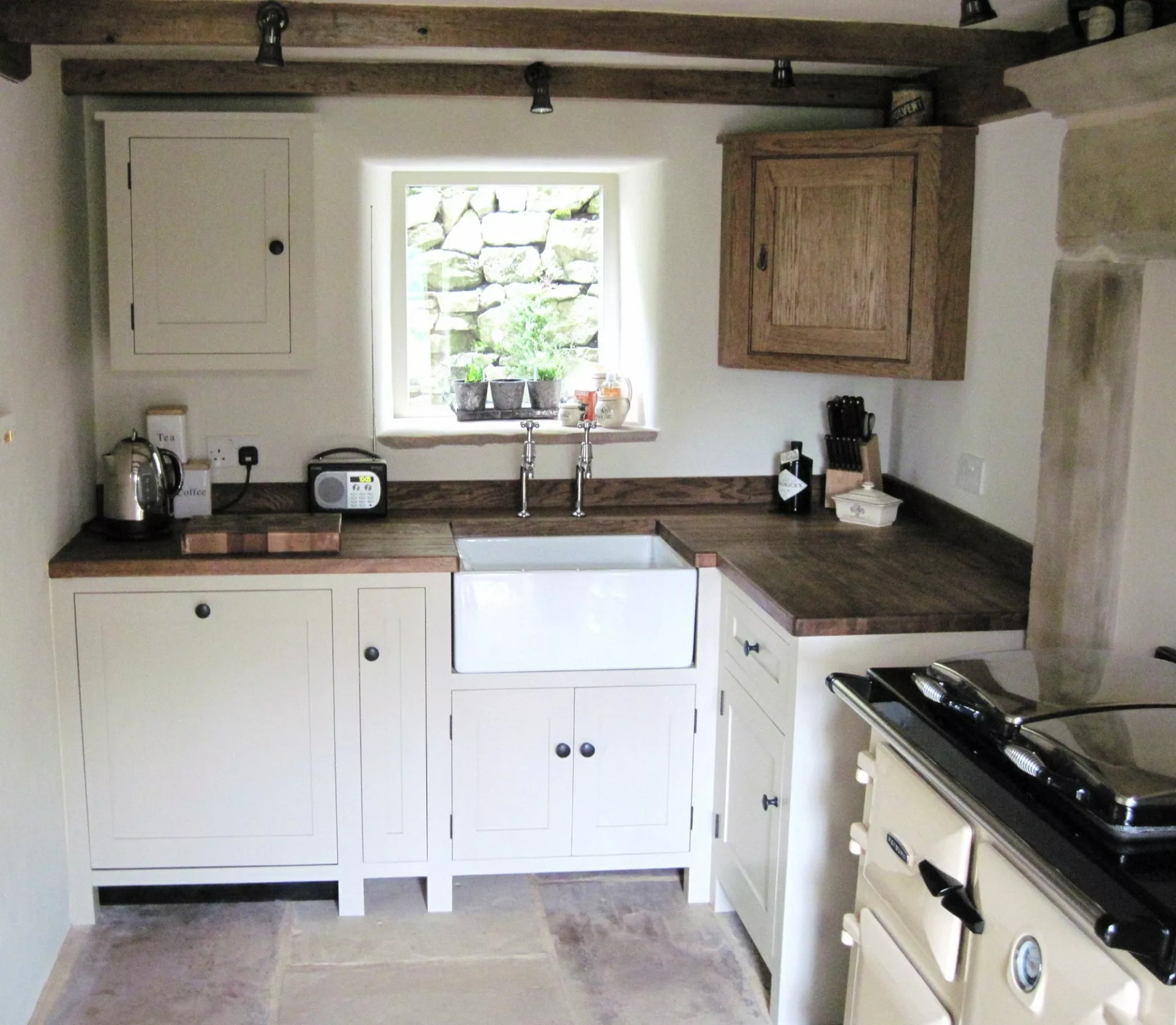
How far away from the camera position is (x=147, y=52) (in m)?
3.20

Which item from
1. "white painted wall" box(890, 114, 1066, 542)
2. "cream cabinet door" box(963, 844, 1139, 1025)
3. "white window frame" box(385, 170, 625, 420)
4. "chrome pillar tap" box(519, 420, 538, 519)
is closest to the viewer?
"cream cabinet door" box(963, 844, 1139, 1025)

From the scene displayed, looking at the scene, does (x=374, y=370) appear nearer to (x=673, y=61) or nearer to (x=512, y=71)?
(x=512, y=71)

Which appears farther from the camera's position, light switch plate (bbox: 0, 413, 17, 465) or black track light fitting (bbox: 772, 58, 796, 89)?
black track light fitting (bbox: 772, 58, 796, 89)

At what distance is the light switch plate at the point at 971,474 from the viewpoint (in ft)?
10.7

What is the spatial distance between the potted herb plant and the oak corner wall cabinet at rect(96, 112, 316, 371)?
499 millimetres

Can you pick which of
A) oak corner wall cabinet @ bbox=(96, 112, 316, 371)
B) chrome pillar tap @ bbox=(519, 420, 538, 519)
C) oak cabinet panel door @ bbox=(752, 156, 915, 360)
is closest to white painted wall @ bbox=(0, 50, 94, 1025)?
oak corner wall cabinet @ bbox=(96, 112, 316, 371)

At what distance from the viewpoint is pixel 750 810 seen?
116 inches

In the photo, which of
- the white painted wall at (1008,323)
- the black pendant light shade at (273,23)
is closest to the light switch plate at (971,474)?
the white painted wall at (1008,323)

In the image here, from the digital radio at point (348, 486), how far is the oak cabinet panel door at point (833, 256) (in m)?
1.09

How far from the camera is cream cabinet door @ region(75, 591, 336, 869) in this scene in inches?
121

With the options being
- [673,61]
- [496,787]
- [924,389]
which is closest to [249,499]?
[496,787]

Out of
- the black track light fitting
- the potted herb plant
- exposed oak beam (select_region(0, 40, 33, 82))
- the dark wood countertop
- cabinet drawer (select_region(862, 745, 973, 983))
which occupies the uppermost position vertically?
the black track light fitting

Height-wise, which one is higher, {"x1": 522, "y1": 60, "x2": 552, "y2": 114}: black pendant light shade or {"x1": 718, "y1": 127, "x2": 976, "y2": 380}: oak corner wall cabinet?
{"x1": 522, "y1": 60, "x2": 552, "y2": 114}: black pendant light shade

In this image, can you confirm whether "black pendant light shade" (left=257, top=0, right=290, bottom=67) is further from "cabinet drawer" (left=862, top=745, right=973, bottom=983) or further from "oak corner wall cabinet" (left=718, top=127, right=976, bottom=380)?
"cabinet drawer" (left=862, top=745, right=973, bottom=983)
